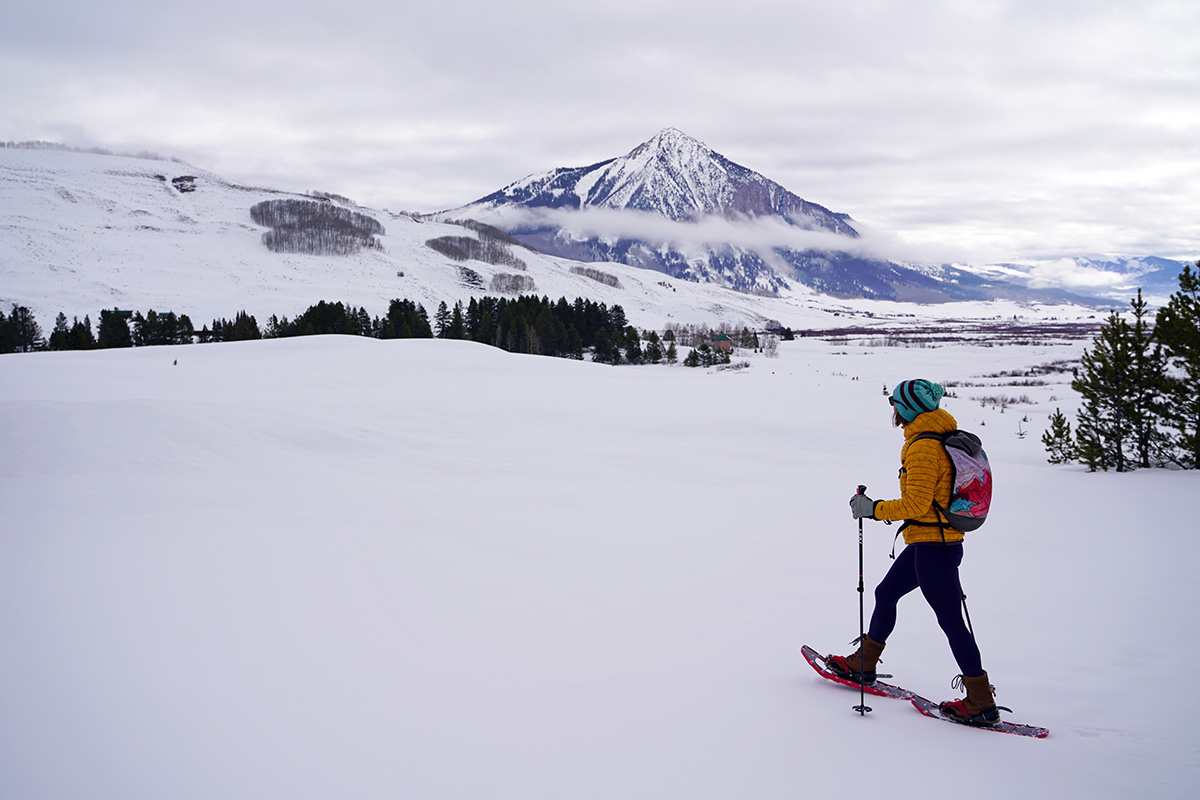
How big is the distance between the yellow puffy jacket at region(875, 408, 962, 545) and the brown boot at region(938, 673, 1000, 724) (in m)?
1.12

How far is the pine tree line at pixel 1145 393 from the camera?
16938 millimetres

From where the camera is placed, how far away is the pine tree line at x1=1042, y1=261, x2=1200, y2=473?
16938 millimetres

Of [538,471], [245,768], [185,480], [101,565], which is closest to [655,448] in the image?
[538,471]

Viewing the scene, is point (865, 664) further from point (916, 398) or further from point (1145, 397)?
point (1145, 397)

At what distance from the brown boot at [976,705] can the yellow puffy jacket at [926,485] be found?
1118 millimetres

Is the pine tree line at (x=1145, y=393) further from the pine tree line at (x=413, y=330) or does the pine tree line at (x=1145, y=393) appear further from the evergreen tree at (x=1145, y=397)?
the pine tree line at (x=413, y=330)

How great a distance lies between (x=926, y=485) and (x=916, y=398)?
69 centimetres

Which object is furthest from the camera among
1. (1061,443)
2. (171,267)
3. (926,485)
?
(171,267)

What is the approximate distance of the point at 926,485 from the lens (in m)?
4.96

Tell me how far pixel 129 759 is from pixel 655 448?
51.9ft

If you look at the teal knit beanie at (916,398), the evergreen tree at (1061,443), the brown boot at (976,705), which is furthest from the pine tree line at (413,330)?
the brown boot at (976,705)

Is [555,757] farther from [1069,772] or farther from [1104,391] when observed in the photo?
[1104,391]

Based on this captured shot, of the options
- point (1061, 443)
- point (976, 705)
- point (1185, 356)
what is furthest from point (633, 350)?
point (976, 705)

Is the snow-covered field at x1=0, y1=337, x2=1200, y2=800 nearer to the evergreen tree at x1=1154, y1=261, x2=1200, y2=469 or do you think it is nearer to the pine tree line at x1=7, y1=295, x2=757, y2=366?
the evergreen tree at x1=1154, y1=261, x2=1200, y2=469
